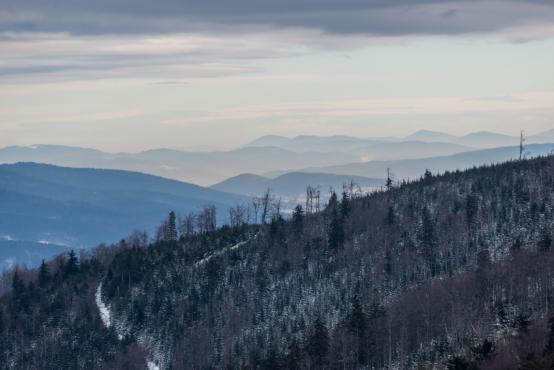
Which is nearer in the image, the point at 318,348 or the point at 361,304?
the point at 318,348

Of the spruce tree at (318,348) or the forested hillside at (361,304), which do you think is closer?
the spruce tree at (318,348)

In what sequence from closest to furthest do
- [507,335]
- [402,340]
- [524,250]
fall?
1. [507,335]
2. [402,340]
3. [524,250]

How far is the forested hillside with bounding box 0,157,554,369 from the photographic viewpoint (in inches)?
5477

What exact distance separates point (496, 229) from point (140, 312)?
6380 centimetres

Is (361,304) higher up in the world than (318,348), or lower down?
higher up

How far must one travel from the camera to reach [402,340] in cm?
13812

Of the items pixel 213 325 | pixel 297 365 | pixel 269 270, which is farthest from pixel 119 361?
pixel 297 365

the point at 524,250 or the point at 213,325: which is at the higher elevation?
the point at 524,250

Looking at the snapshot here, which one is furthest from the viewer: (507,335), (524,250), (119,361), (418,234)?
(418,234)

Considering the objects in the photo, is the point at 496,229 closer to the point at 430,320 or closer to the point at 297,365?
the point at 430,320

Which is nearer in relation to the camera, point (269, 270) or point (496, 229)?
point (496, 229)

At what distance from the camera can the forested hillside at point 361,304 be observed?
13912 centimetres

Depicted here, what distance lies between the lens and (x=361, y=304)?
543 ft

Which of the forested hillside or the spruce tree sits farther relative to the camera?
the forested hillside
